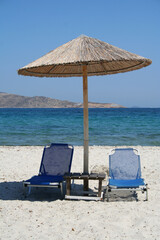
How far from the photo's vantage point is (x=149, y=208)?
403 centimetres

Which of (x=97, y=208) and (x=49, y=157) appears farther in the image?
(x=49, y=157)

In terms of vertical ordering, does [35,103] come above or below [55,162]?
above

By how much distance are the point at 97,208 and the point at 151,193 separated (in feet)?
3.96

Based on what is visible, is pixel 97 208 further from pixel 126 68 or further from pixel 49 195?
pixel 126 68

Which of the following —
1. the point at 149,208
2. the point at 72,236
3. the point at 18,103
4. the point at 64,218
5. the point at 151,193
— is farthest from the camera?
the point at 18,103

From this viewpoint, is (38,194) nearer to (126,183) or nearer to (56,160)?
(56,160)

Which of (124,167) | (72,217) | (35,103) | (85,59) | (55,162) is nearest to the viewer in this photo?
(72,217)

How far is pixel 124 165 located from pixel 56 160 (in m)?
1.23

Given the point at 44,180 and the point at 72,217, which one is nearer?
the point at 72,217

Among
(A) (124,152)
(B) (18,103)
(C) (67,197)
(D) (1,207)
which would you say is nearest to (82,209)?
(C) (67,197)

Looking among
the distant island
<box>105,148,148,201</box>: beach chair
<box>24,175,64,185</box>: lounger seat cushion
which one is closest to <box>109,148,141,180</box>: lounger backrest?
<box>105,148,148,201</box>: beach chair

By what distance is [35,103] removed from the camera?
97125mm

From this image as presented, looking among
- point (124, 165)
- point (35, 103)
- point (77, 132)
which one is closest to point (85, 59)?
point (124, 165)

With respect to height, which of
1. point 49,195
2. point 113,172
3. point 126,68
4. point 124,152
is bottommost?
point 49,195
